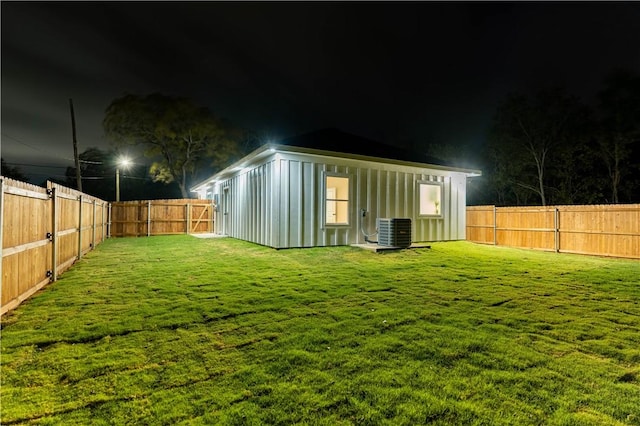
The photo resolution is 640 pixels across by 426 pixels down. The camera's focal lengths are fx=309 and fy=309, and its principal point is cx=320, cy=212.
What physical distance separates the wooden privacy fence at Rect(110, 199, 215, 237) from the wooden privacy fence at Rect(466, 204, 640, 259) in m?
12.8

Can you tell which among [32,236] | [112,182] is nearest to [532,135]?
[32,236]

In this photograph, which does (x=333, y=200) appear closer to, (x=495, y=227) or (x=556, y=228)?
(x=495, y=227)

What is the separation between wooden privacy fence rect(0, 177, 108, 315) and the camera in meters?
3.16

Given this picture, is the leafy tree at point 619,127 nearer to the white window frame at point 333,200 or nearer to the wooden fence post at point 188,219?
the white window frame at point 333,200

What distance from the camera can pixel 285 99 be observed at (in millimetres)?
25125

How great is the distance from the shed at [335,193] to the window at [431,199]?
4cm

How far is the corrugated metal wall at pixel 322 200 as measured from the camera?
8.40 meters

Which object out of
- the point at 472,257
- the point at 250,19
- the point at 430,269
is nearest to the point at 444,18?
the point at 250,19

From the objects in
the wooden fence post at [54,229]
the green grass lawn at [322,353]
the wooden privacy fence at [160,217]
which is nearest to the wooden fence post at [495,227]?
the green grass lawn at [322,353]

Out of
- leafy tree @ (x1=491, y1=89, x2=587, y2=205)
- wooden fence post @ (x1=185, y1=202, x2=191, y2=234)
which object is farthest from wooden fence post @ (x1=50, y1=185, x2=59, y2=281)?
leafy tree @ (x1=491, y1=89, x2=587, y2=205)

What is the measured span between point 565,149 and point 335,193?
1796cm

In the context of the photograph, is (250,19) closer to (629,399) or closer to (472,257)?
(472,257)

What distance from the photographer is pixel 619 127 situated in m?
18.0

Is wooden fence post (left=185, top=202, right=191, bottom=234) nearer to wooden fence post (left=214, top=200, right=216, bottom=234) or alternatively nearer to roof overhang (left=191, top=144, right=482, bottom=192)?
wooden fence post (left=214, top=200, right=216, bottom=234)
